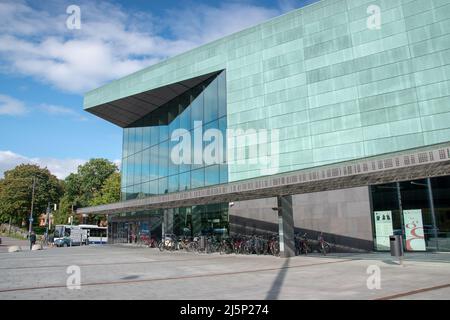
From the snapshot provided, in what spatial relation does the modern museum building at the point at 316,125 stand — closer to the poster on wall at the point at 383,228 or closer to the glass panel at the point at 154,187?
the poster on wall at the point at 383,228

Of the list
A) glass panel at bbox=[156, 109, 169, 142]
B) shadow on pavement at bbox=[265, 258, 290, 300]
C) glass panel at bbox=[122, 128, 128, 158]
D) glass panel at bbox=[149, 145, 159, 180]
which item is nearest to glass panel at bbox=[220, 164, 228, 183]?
glass panel at bbox=[156, 109, 169, 142]

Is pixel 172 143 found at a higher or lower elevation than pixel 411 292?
higher

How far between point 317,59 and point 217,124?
8.98 meters

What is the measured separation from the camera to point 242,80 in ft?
92.8

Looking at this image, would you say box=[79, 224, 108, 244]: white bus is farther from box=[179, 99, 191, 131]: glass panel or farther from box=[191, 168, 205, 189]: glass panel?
box=[191, 168, 205, 189]: glass panel

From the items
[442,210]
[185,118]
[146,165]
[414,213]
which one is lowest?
[414,213]

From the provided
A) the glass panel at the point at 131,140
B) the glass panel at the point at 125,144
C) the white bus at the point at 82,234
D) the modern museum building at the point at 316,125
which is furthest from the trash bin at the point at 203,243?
the white bus at the point at 82,234

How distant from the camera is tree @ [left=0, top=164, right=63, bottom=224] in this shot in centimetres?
7562

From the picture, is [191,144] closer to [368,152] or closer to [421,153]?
[368,152]

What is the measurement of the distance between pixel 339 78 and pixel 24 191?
241 ft

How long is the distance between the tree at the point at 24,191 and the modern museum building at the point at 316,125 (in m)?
54.5

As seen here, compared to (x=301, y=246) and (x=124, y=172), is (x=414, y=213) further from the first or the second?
(x=124, y=172)

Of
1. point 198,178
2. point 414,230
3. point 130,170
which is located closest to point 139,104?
point 130,170

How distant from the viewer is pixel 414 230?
20453 mm
